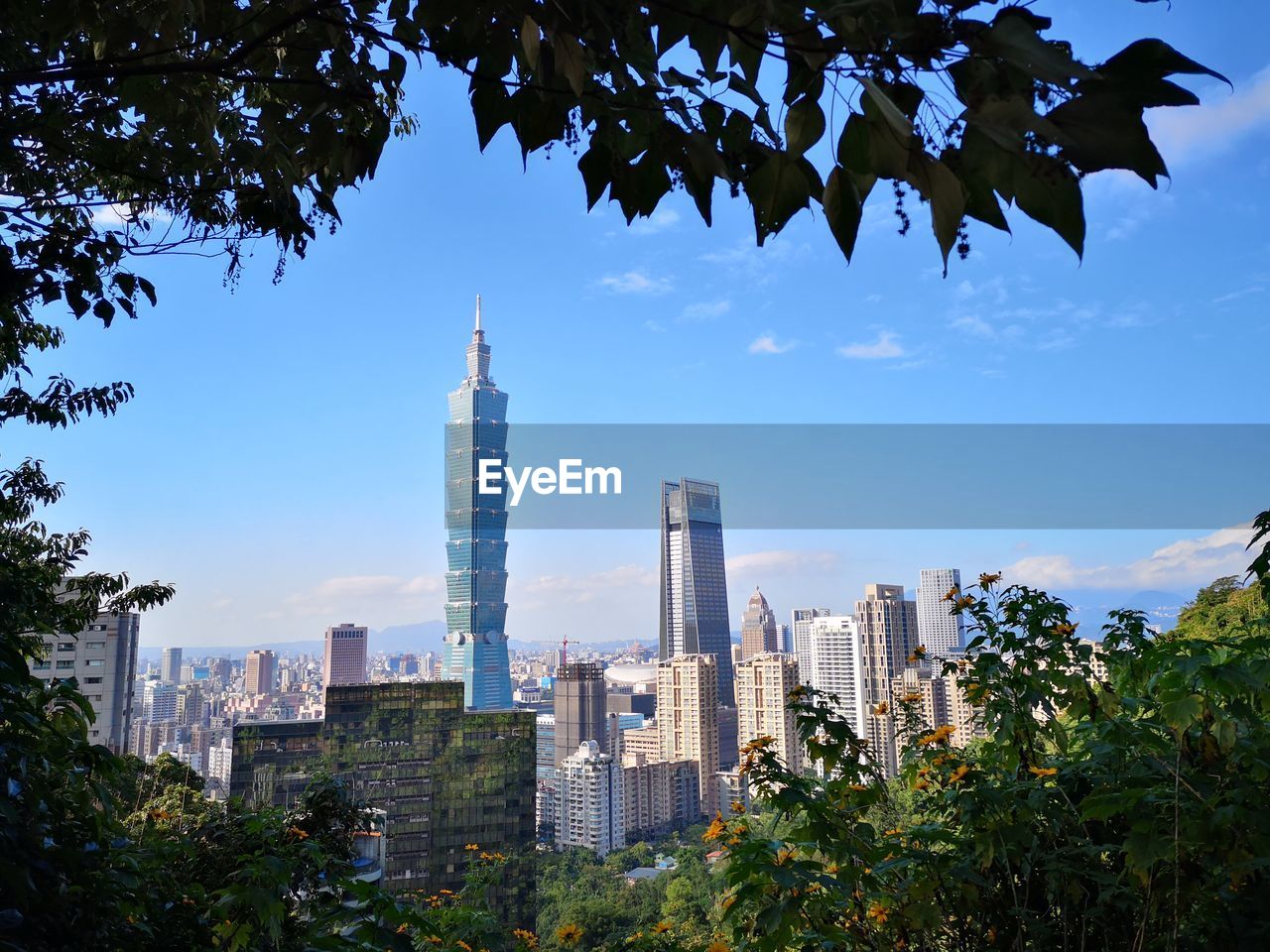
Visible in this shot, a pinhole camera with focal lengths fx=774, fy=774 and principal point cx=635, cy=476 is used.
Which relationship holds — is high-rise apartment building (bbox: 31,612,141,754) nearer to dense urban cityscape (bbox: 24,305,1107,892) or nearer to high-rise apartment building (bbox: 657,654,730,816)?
dense urban cityscape (bbox: 24,305,1107,892)

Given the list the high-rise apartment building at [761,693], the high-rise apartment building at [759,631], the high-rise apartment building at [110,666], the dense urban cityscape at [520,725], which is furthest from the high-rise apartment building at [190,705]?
the high-rise apartment building at [761,693]

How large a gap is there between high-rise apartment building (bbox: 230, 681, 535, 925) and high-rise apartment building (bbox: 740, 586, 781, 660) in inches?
533

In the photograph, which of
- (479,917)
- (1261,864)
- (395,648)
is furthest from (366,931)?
(395,648)

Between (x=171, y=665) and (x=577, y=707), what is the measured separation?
20.3m

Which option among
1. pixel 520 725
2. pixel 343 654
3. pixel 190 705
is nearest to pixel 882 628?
pixel 520 725

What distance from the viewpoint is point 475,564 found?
46.6 metres

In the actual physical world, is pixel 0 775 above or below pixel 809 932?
above

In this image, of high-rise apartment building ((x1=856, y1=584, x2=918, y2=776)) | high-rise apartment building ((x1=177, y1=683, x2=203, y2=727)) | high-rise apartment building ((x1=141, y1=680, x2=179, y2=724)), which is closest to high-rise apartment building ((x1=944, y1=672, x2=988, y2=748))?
high-rise apartment building ((x1=856, y1=584, x2=918, y2=776))

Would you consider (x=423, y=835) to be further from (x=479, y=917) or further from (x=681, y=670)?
(x=681, y=670)

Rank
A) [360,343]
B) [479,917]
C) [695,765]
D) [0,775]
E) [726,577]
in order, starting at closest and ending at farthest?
1. [0,775]
2. [479,917]
3. [695,765]
4. [360,343]
5. [726,577]

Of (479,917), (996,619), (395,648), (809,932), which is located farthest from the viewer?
(395,648)

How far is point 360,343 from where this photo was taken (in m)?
26.0

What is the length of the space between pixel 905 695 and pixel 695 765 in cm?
1715

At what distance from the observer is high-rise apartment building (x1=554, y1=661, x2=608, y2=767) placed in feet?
84.4
